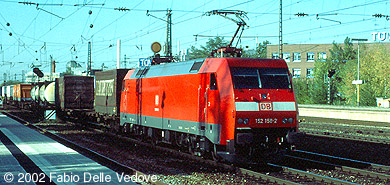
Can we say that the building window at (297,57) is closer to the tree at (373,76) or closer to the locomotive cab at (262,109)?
the tree at (373,76)

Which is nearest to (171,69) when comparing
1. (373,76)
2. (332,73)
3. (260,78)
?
(260,78)

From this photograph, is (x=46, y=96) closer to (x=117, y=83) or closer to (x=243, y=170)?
(x=117, y=83)

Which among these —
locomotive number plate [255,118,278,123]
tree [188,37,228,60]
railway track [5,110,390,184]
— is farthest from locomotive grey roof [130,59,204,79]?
tree [188,37,228,60]

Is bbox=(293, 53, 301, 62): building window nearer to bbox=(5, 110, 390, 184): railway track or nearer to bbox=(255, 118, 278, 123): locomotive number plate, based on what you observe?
bbox=(5, 110, 390, 184): railway track

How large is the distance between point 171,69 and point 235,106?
4692 millimetres

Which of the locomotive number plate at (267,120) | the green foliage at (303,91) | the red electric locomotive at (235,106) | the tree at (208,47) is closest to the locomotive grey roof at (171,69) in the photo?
the red electric locomotive at (235,106)

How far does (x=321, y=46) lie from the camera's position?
93.4 meters

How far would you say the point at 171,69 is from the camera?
17375mm

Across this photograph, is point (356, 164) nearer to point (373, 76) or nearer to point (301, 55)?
point (373, 76)

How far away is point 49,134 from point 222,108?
1571 centimetres

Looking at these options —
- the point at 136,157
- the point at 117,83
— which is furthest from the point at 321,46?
the point at 136,157

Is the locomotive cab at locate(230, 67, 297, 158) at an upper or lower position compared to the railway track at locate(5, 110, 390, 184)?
upper

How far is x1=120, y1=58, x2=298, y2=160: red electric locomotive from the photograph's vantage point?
13461 mm

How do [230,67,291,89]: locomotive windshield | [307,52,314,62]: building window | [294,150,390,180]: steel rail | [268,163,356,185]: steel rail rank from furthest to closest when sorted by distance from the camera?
1. [307,52,314,62]: building window
2. [230,67,291,89]: locomotive windshield
3. [294,150,390,180]: steel rail
4. [268,163,356,185]: steel rail
